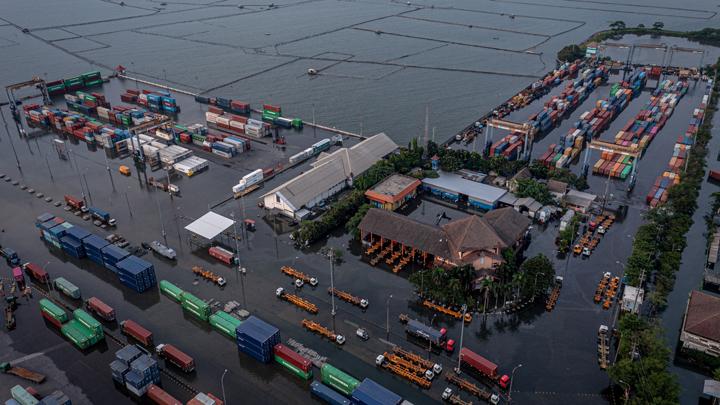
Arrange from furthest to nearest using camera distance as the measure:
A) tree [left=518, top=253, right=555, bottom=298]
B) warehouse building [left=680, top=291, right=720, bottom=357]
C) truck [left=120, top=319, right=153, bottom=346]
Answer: tree [left=518, top=253, right=555, bottom=298] < truck [left=120, top=319, right=153, bottom=346] < warehouse building [left=680, top=291, right=720, bottom=357]

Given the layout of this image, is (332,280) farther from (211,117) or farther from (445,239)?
(211,117)

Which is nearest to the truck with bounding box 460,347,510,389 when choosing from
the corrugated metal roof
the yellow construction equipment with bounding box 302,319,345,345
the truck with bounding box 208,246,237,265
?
the yellow construction equipment with bounding box 302,319,345,345

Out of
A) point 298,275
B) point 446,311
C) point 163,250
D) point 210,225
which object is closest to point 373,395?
point 446,311

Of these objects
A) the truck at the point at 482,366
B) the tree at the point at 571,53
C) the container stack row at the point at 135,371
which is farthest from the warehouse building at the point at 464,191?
the tree at the point at 571,53

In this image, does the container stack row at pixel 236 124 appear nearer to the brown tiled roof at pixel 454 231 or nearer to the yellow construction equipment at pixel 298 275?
the brown tiled roof at pixel 454 231

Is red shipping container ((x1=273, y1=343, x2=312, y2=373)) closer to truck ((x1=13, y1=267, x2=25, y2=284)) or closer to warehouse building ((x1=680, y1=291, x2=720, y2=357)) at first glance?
truck ((x1=13, y1=267, x2=25, y2=284))
